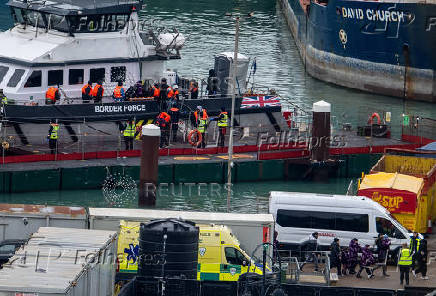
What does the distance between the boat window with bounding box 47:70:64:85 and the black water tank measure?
15.3 meters

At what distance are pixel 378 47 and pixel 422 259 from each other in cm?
3437

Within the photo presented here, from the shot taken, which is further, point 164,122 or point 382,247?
point 164,122

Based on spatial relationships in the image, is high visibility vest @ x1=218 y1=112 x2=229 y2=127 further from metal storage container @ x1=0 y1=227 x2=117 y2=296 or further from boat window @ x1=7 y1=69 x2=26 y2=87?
metal storage container @ x1=0 y1=227 x2=117 y2=296

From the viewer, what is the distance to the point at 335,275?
30.9 metres

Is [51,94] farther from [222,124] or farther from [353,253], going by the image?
[353,253]

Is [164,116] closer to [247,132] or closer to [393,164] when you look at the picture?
[247,132]

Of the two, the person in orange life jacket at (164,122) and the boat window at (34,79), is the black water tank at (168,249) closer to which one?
the person in orange life jacket at (164,122)

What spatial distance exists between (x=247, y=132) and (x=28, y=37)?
8.92 meters

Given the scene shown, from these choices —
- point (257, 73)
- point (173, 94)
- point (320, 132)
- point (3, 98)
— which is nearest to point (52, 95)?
point (3, 98)

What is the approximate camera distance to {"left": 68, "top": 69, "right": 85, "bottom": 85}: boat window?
141ft

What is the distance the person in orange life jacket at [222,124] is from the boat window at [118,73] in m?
3.86

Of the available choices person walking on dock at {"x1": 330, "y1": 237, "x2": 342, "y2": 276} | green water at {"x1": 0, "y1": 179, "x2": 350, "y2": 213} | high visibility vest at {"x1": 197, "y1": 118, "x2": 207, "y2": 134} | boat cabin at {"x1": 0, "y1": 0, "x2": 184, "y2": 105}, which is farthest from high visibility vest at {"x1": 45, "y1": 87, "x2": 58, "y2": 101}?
person walking on dock at {"x1": 330, "y1": 237, "x2": 342, "y2": 276}

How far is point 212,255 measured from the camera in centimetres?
2964

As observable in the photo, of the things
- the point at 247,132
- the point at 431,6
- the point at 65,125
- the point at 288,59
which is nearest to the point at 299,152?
the point at 247,132
